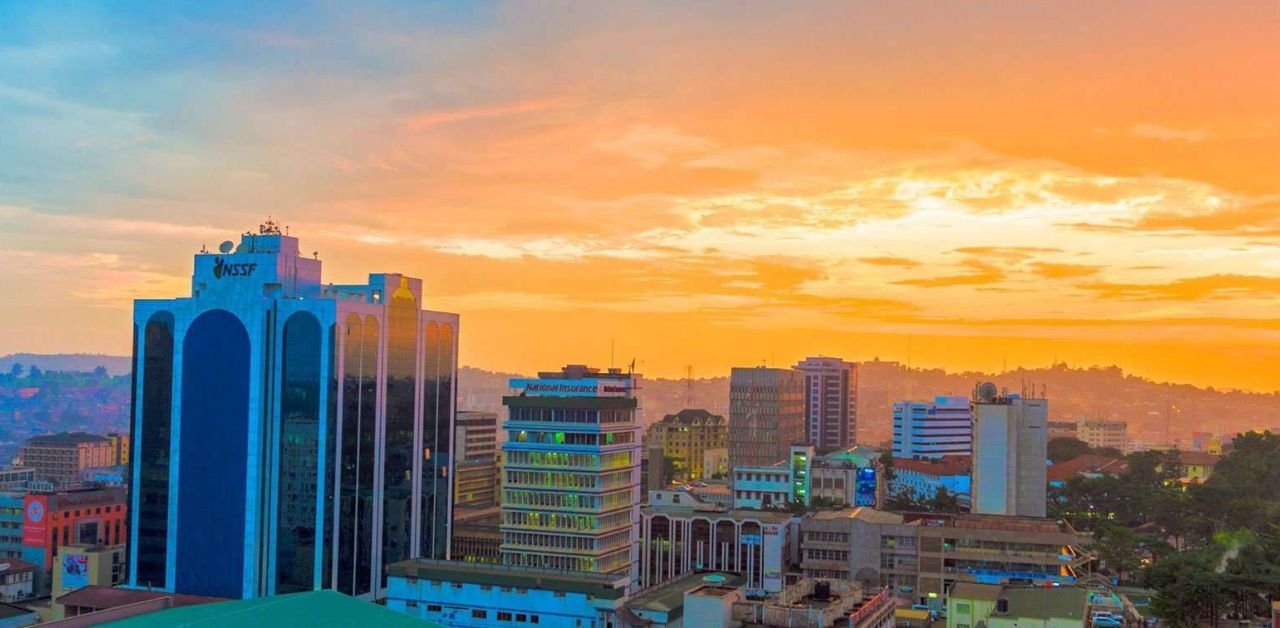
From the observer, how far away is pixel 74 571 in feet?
229

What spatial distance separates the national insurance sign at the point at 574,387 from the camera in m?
60.0

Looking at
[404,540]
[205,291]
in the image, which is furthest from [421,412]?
[205,291]

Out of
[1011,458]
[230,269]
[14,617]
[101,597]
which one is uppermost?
[230,269]

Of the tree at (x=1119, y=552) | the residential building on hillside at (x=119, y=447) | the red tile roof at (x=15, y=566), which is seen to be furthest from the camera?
the residential building on hillside at (x=119, y=447)

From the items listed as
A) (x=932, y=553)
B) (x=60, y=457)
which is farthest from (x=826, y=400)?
(x=932, y=553)

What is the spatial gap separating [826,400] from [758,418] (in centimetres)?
3563

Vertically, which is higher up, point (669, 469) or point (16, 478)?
point (669, 469)

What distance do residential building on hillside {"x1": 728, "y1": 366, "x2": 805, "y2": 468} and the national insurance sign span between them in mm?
75589

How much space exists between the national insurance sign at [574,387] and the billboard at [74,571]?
31842mm

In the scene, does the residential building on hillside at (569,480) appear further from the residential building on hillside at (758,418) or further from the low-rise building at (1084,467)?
the residential building on hillside at (758,418)

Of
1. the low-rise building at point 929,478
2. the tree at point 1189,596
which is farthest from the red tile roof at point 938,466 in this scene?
the tree at point 1189,596

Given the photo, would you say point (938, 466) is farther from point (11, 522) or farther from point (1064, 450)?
point (11, 522)

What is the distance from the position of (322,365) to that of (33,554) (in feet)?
106

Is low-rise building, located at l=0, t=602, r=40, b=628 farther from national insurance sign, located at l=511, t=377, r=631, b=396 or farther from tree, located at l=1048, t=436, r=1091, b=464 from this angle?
tree, located at l=1048, t=436, r=1091, b=464
